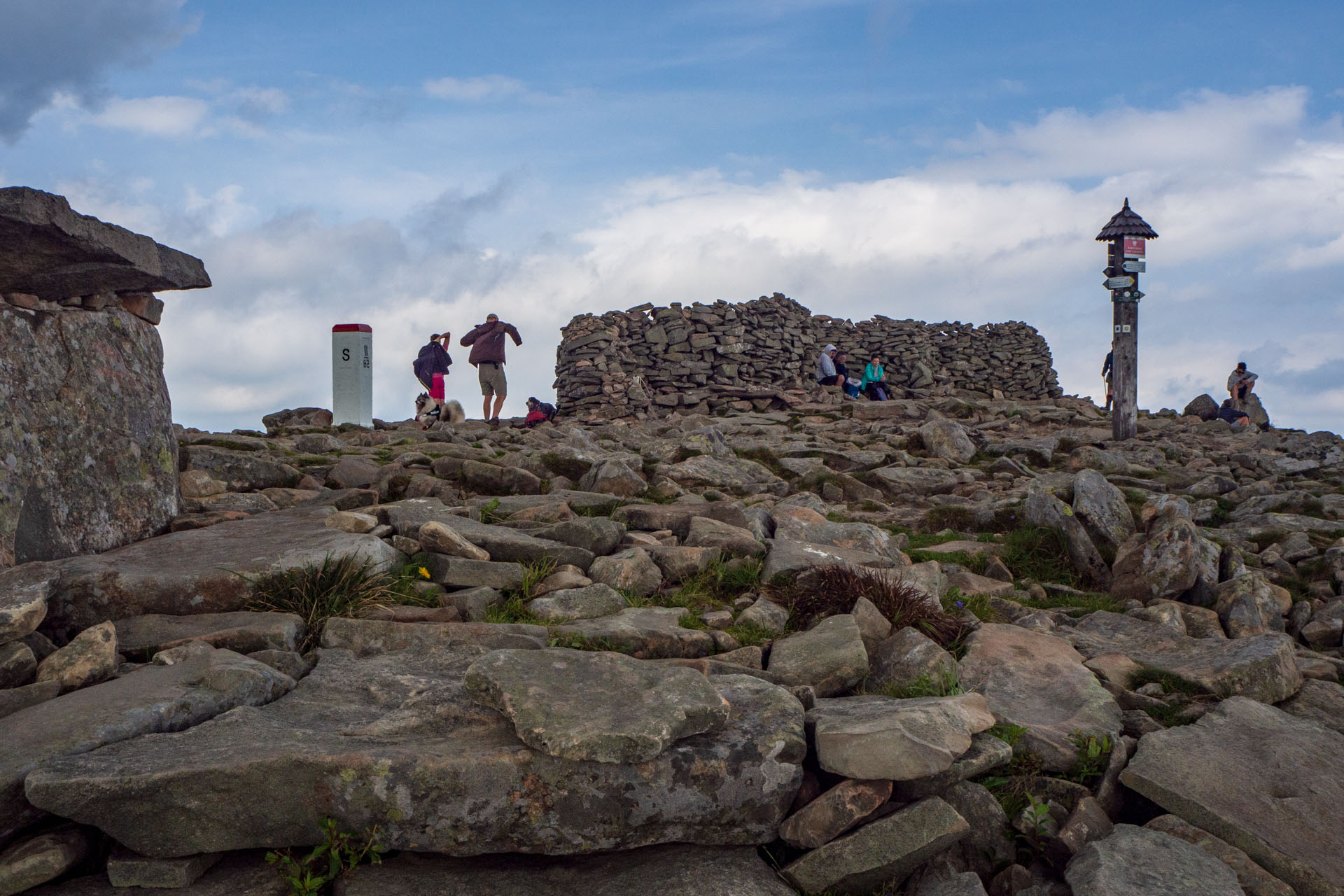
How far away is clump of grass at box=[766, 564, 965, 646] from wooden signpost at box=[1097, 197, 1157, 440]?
15.4 m

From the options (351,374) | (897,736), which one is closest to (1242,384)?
(351,374)

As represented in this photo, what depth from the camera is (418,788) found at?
462 centimetres

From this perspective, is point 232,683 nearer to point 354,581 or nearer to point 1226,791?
point 354,581

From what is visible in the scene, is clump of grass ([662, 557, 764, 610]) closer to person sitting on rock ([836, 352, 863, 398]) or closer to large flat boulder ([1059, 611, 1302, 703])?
large flat boulder ([1059, 611, 1302, 703])

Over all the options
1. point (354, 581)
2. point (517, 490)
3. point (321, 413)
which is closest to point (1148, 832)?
point (354, 581)

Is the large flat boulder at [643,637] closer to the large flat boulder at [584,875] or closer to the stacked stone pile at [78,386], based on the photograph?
the large flat boulder at [584,875]

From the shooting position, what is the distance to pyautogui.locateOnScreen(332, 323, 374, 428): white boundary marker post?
2064 centimetres

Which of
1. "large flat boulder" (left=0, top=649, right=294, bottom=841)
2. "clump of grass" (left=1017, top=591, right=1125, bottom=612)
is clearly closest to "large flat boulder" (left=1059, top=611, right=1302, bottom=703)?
"clump of grass" (left=1017, top=591, right=1125, bottom=612)

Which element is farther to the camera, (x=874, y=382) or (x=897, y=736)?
(x=874, y=382)

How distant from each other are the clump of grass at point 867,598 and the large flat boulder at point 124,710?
3616 mm

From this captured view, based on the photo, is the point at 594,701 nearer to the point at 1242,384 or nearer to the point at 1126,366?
the point at 1126,366

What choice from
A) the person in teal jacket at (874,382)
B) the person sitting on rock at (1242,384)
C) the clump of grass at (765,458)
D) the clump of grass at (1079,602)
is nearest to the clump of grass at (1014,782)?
the clump of grass at (1079,602)

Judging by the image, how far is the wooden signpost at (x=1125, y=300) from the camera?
2067 centimetres

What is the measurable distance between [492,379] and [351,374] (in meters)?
3.35
